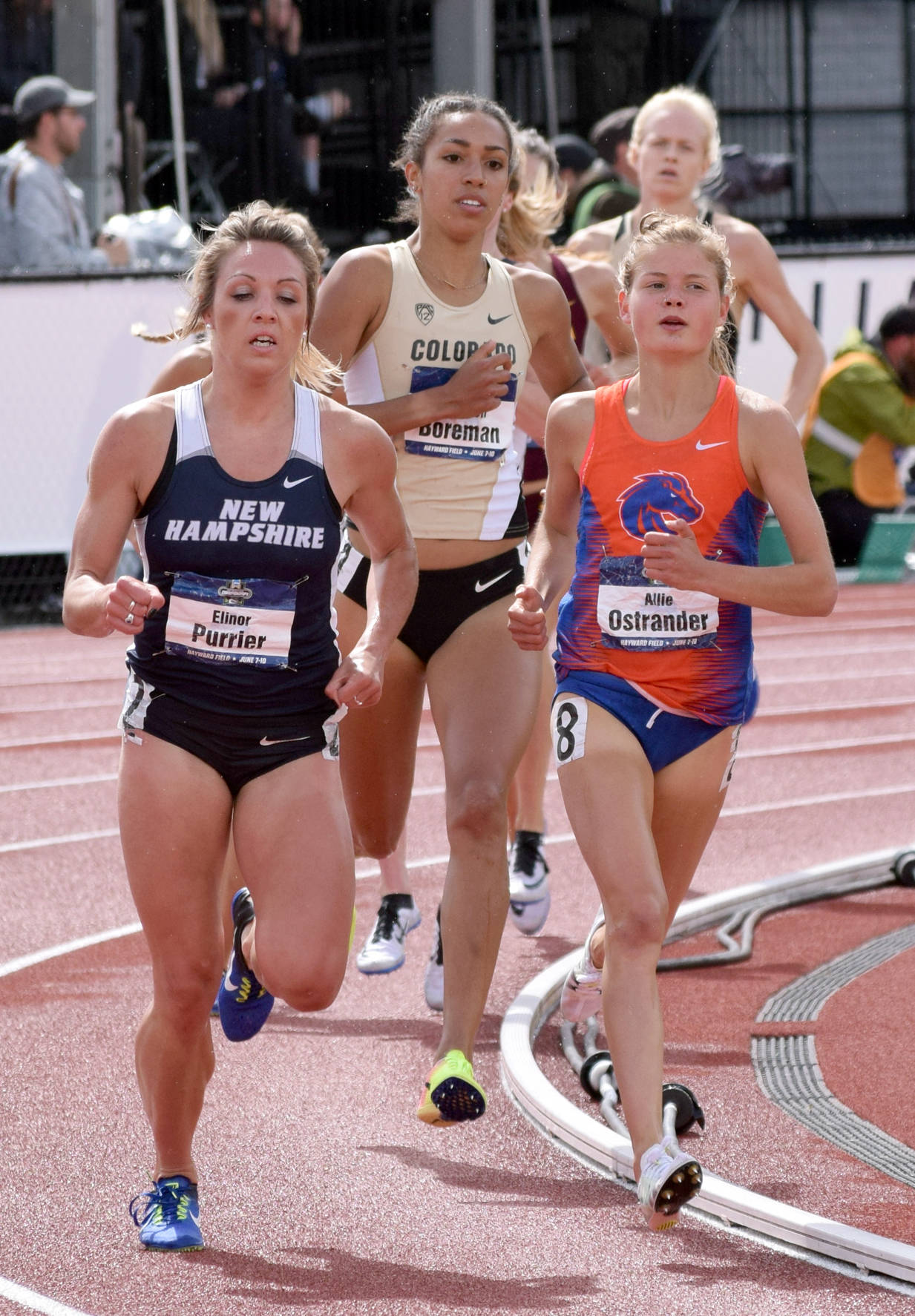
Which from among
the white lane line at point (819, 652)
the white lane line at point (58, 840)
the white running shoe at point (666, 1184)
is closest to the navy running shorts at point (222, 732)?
the white running shoe at point (666, 1184)

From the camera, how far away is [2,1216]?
4359 millimetres

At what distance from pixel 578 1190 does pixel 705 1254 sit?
0.49 metres

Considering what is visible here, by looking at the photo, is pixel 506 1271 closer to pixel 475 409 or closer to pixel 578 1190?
pixel 578 1190

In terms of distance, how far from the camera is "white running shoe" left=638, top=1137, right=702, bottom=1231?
3832mm

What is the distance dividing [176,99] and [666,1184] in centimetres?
1379

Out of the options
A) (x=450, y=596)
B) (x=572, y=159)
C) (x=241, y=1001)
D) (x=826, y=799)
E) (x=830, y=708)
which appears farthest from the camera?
(x=572, y=159)

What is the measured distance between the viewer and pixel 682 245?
452cm

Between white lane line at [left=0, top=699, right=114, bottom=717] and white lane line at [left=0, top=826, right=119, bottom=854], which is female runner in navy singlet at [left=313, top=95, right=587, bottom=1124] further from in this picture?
white lane line at [left=0, top=699, right=114, bottom=717]

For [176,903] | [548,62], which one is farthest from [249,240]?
[548,62]

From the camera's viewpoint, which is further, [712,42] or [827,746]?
[712,42]

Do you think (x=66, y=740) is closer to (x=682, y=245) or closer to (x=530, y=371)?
(x=530, y=371)

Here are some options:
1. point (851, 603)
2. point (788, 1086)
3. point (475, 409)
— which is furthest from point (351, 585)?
point (851, 603)

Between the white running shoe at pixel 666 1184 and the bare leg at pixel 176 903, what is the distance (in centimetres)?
95

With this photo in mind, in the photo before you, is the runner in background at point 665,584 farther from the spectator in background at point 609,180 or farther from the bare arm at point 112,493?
the spectator in background at point 609,180
